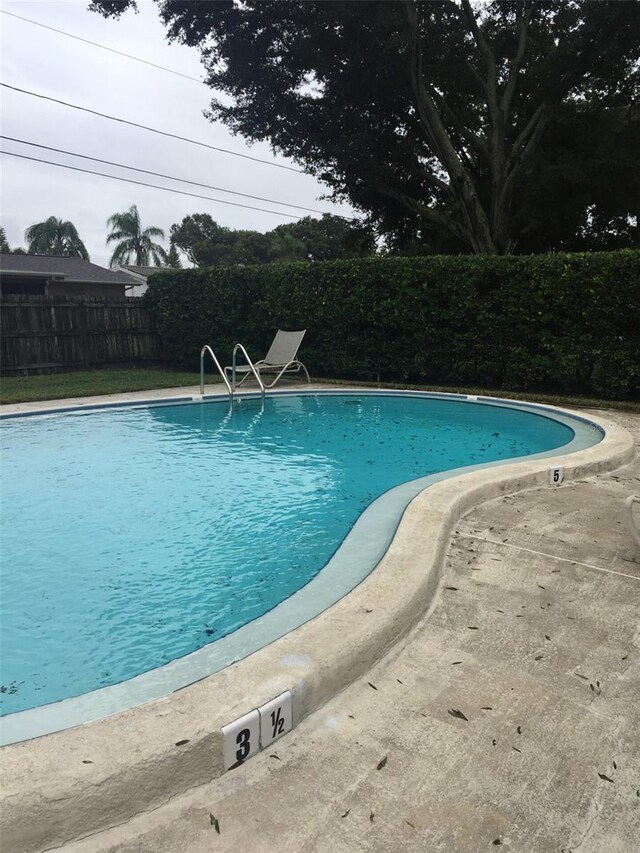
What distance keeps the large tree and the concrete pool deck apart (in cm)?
1431

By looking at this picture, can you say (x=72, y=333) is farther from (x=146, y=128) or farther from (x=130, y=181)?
(x=130, y=181)

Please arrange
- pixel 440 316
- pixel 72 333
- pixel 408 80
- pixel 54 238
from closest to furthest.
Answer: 1. pixel 440 316
2. pixel 72 333
3. pixel 408 80
4. pixel 54 238

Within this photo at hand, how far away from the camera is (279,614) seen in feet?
9.66

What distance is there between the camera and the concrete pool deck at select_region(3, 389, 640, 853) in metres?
1.64

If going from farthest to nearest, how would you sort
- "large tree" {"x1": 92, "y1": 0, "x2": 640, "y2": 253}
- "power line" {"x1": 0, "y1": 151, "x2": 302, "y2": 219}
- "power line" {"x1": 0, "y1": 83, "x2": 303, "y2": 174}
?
"power line" {"x1": 0, "y1": 151, "x2": 302, "y2": 219}
"power line" {"x1": 0, "y1": 83, "x2": 303, "y2": 174}
"large tree" {"x1": 92, "y1": 0, "x2": 640, "y2": 253}

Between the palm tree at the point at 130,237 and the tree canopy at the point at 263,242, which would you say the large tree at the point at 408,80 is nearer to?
the tree canopy at the point at 263,242

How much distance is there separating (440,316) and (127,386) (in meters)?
6.40

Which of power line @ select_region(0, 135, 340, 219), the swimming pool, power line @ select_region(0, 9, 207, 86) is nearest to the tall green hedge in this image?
the swimming pool

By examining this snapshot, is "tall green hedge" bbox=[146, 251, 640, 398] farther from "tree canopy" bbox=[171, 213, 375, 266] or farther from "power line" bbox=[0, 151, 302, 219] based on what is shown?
"tree canopy" bbox=[171, 213, 375, 266]

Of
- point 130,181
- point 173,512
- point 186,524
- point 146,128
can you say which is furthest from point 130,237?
point 186,524

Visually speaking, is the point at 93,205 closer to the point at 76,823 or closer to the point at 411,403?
the point at 411,403

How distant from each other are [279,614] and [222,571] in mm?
1036

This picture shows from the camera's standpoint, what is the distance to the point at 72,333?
1477cm

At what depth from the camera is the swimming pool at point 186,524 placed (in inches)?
114
